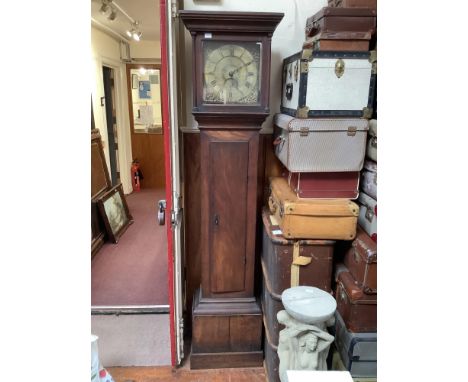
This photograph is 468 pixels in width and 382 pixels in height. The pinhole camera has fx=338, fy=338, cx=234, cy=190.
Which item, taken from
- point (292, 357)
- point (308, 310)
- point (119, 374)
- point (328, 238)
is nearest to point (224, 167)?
point (328, 238)

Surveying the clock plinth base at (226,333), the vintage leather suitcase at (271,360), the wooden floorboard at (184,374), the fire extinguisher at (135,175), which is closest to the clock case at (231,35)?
the clock plinth base at (226,333)

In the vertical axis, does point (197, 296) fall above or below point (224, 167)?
below

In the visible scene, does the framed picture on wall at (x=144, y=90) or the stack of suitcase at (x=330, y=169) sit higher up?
the framed picture on wall at (x=144, y=90)

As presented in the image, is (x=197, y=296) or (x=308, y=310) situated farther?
(x=197, y=296)

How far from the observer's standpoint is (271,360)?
1.94 metres

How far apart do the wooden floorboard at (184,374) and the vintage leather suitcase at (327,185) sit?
119 cm

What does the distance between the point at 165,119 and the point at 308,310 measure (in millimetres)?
1129

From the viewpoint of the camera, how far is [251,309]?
208 centimetres

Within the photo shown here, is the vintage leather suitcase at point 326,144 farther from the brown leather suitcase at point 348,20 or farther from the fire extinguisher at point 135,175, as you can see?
the fire extinguisher at point 135,175

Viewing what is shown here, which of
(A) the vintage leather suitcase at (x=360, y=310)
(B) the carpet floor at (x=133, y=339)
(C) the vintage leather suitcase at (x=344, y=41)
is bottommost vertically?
Answer: (B) the carpet floor at (x=133, y=339)

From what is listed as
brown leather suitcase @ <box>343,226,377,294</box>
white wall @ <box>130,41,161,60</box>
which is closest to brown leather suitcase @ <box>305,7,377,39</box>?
brown leather suitcase @ <box>343,226,377,294</box>

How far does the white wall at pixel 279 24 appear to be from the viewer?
2004mm
